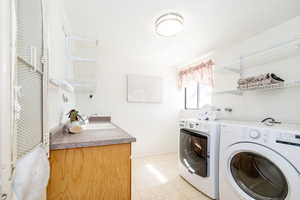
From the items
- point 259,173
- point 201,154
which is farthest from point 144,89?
point 259,173

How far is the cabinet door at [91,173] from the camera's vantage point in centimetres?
85

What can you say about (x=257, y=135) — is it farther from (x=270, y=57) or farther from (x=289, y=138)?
(x=270, y=57)

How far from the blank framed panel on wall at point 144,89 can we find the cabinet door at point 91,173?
6.80 feet

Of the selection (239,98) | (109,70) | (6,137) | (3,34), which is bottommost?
(6,137)

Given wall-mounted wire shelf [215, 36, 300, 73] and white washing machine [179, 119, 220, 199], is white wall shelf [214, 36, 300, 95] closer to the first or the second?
wall-mounted wire shelf [215, 36, 300, 73]

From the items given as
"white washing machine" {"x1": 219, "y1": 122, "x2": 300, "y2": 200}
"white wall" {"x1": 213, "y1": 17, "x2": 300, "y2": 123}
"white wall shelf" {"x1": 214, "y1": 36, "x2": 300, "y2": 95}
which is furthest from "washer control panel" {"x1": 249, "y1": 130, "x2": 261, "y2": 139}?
"white wall" {"x1": 213, "y1": 17, "x2": 300, "y2": 123}

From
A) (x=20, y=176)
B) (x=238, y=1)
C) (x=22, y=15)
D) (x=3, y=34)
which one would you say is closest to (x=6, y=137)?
(x=20, y=176)

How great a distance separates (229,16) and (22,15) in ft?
6.19

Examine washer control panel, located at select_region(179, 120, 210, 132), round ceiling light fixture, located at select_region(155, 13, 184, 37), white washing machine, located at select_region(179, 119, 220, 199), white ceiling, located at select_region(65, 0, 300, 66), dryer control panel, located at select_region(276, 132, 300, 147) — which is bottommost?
white washing machine, located at select_region(179, 119, 220, 199)

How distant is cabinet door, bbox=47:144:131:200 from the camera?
2.77ft

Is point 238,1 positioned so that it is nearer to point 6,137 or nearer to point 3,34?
point 3,34

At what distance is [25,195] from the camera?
506 millimetres

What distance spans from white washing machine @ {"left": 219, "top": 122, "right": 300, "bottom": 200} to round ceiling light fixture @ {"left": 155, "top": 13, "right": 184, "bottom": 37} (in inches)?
51.3

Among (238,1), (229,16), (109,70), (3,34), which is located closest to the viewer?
(3,34)
